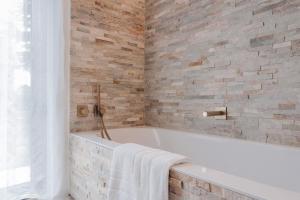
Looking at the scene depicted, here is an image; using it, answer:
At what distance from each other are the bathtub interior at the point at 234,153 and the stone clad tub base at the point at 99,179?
0.49 metres

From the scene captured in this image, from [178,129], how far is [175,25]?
110 centimetres

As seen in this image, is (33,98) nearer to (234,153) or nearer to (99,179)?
(99,179)

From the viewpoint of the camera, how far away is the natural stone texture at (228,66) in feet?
5.36

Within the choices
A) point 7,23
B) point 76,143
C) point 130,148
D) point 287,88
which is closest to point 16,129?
point 76,143

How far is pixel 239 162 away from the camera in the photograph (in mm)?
1767

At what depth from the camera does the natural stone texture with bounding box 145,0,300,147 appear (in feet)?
5.36

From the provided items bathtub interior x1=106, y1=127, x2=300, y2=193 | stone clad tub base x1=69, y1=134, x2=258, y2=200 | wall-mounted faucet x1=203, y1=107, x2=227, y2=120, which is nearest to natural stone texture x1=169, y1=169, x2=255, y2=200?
stone clad tub base x1=69, y1=134, x2=258, y2=200

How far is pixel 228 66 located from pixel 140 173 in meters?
1.23

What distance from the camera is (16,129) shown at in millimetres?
1942

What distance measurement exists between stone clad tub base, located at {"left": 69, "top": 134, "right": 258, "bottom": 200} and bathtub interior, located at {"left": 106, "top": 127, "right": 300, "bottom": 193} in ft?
1.61

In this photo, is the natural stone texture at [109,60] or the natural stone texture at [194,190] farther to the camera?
the natural stone texture at [109,60]

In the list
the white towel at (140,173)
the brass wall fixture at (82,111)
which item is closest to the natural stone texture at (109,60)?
the brass wall fixture at (82,111)

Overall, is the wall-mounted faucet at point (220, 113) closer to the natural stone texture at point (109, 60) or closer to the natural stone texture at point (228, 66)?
the natural stone texture at point (228, 66)

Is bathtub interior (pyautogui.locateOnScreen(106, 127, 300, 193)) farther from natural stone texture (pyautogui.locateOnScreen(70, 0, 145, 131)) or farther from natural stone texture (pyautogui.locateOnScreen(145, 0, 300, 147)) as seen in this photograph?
natural stone texture (pyautogui.locateOnScreen(70, 0, 145, 131))
